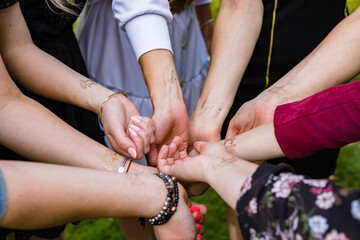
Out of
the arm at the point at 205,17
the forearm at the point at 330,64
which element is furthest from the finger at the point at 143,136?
the arm at the point at 205,17

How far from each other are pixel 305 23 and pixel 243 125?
18.7 inches

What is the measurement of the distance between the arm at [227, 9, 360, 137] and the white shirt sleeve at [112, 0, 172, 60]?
1.43ft

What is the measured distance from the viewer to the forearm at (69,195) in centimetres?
86

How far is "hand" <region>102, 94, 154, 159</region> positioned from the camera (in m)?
1.29

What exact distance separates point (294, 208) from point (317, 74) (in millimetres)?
717

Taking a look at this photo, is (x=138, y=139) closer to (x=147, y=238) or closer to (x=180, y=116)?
(x=180, y=116)

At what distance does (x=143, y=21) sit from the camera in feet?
4.69

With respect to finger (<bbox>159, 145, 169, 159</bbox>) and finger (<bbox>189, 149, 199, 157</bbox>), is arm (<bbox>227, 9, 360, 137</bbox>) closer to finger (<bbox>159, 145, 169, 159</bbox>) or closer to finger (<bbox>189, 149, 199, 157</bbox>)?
finger (<bbox>189, 149, 199, 157</bbox>)

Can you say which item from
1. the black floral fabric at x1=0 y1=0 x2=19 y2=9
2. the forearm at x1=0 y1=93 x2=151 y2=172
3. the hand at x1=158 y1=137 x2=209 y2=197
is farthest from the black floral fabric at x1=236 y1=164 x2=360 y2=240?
the black floral fabric at x1=0 y1=0 x2=19 y2=9

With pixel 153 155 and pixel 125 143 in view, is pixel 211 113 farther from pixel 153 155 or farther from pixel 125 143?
pixel 125 143

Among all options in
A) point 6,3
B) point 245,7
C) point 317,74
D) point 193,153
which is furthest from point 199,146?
point 6,3

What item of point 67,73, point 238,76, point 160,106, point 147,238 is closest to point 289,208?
point 160,106

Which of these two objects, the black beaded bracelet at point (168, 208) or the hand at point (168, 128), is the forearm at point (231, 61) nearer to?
the hand at point (168, 128)

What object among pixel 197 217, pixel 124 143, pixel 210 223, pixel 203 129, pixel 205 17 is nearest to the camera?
pixel 197 217
